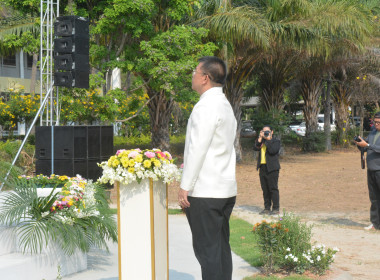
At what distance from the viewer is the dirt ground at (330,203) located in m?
7.69

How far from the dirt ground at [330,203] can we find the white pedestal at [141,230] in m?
2.75

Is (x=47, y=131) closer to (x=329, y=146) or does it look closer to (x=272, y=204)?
(x=272, y=204)

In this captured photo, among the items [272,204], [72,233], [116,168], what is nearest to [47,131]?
[272,204]

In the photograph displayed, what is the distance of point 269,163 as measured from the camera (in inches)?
420

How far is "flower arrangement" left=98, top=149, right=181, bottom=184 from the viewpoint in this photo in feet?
15.8

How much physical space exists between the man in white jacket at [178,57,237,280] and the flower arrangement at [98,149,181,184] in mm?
547

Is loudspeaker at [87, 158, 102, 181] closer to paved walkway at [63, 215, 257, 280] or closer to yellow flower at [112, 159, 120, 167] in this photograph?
paved walkway at [63, 215, 257, 280]

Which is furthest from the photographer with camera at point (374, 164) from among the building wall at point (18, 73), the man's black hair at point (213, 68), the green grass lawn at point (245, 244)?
the building wall at point (18, 73)

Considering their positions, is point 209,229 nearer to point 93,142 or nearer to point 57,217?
point 57,217

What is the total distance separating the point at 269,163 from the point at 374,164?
2.10m

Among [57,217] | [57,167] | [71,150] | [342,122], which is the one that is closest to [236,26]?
[71,150]

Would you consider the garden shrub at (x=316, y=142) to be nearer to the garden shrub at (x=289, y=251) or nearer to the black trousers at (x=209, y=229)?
the garden shrub at (x=289, y=251)

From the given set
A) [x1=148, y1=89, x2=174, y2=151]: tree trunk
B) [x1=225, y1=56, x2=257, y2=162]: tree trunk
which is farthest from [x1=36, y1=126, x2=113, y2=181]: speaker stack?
[x1=225, y1=56, x2=257, y2=162]: tree trunk

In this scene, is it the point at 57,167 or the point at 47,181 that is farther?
the point at 57,167
